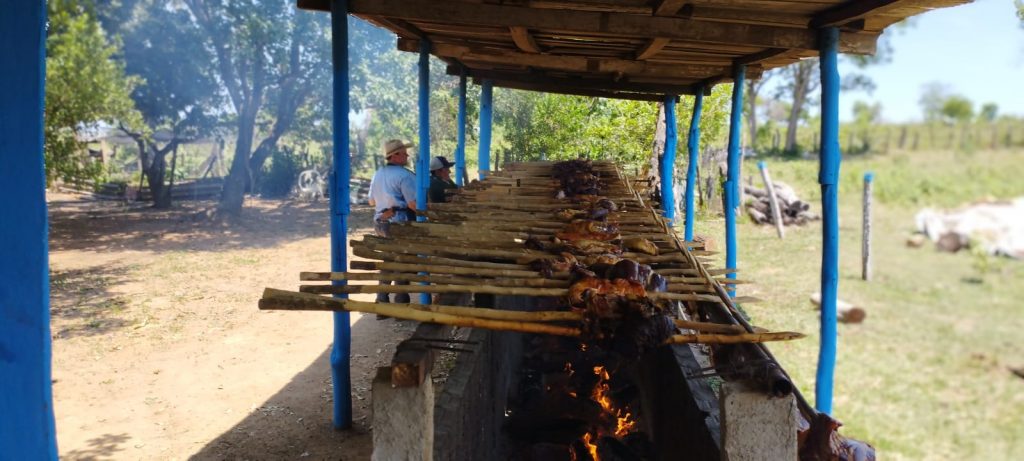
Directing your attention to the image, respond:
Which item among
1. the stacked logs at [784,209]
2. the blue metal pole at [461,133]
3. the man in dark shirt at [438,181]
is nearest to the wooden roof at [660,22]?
the man in dark shirt at [438,181]

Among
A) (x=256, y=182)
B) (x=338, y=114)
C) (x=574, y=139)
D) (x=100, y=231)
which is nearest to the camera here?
(x=338, y=114)

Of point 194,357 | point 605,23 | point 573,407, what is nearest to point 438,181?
point 194,357

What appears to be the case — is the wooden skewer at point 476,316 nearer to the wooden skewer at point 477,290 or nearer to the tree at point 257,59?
the wooden skewer at point 477,290

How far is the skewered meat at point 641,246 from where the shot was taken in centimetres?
334

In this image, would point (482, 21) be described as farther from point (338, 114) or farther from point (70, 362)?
point (70, 362)

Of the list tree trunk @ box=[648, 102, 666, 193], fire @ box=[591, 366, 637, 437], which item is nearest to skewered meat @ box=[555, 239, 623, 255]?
fire @ box=[591, 366, 637, 437]

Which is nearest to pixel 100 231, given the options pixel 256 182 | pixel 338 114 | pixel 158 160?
pixel 158 160

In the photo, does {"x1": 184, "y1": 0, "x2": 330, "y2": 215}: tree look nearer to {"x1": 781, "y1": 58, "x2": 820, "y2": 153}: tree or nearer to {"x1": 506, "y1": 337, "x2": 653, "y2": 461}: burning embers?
{"x1": 506, "y1": 337, "x2": 653, "y2": 461}: burning embers

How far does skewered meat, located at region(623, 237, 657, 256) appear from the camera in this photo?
3.34 m

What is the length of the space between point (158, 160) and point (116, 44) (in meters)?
3.20

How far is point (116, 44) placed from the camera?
16188mm

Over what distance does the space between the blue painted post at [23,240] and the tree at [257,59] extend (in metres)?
14.5

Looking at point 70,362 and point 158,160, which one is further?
point 158,160

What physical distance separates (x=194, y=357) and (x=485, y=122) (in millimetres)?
5082
